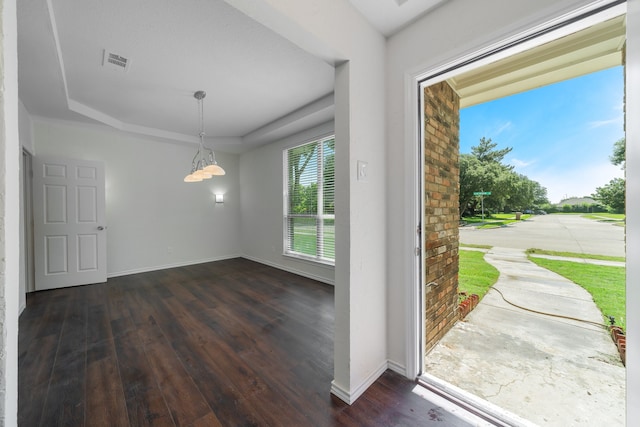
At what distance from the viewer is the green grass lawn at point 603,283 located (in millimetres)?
1970

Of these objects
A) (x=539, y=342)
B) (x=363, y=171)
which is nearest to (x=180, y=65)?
(x=363, y=171)

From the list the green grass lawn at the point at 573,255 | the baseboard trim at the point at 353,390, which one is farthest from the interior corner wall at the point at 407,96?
the green grass lawn at the point at 573,255

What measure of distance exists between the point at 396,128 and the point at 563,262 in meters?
2.07

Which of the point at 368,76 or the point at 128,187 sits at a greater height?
the point at 368,76

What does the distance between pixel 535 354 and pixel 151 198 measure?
19.6 feet

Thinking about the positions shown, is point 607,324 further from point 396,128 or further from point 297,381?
point 297,381

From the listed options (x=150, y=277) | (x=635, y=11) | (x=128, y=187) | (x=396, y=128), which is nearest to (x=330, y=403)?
(x=396, y=128)

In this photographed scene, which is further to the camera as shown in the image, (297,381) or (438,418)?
(297,381)

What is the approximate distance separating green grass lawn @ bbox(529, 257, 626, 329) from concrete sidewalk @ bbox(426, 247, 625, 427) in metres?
0.08

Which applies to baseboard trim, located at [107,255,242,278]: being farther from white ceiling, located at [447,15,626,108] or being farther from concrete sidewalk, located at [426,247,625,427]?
white ceiling, located at [447,15,626,108]

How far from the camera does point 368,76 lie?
1.70 metres

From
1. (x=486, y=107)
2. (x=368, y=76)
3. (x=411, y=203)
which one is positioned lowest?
(x=411, y=203)

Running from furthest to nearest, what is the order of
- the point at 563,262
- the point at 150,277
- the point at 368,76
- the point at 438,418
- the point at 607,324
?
the point at 150,277, the point at 563,262, the point at 607,324, the point at 368,76, the point at 438,418

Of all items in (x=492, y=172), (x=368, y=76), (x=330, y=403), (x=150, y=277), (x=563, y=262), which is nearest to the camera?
(x=330, y=403)
